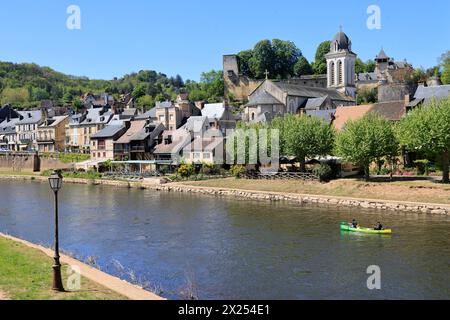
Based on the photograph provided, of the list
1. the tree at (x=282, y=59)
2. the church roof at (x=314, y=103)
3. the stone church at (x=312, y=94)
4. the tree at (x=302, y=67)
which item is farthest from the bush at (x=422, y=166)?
the tree at (x=302, y=67)

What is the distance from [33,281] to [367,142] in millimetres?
37886

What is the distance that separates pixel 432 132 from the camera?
45.4 meters

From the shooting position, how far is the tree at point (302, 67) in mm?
132500

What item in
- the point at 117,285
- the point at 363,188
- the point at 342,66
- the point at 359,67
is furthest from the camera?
the point at 359,67

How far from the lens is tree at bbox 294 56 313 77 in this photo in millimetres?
132500

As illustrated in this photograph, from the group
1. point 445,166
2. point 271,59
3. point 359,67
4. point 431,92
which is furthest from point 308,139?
point 359,67

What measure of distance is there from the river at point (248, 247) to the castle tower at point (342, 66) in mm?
66410

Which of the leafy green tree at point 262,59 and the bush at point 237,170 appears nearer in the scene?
the bush at point 237,170

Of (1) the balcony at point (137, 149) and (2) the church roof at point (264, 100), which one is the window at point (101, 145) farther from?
(2) the church roof at point (264, 100)

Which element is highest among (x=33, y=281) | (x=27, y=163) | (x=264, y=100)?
(x=264, y=100)

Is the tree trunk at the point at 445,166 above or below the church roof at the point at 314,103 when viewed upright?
below

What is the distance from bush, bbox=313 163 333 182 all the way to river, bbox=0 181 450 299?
23.1 feet

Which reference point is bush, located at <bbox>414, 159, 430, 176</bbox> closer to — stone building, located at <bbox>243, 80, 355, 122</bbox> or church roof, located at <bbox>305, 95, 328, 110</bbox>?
stone building, located at <bbox>243, 80, 355, 122</bbox>

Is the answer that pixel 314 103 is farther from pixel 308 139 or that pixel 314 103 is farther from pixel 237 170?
pixel 308 139
